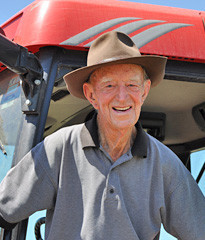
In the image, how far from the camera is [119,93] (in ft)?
5.24

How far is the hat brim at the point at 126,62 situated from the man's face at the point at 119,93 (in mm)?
38

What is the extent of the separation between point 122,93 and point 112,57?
19 cm

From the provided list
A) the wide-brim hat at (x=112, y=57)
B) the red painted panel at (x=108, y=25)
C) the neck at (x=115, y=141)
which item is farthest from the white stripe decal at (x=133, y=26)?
the neck at (x=115, y=141)

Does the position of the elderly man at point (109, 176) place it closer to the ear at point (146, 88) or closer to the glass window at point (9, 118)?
the ear at point (146, 88)

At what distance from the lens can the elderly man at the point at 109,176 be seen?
5.12 feet

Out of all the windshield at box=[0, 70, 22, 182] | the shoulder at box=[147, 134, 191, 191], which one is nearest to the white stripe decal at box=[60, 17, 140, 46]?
the windshield at box=[0, 70, 22, 182]

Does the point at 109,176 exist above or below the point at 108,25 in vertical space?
below

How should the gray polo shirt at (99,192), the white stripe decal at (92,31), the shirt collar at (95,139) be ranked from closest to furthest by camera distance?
the gray polo shirt at (99,192) < the shirt collar at (95,139) < the white stripe decal at (92,31)

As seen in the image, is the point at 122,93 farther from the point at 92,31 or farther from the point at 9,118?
the point at 9,118

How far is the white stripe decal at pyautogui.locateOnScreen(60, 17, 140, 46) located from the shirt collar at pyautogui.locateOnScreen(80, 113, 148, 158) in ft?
1.41

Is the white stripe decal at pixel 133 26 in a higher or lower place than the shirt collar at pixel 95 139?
higher

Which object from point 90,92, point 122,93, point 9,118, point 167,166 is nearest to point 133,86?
point 122,93

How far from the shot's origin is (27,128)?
176cm

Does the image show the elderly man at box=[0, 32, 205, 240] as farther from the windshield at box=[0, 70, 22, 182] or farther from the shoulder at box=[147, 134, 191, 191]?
the windshield at box=[0, 70, 22, 182]
